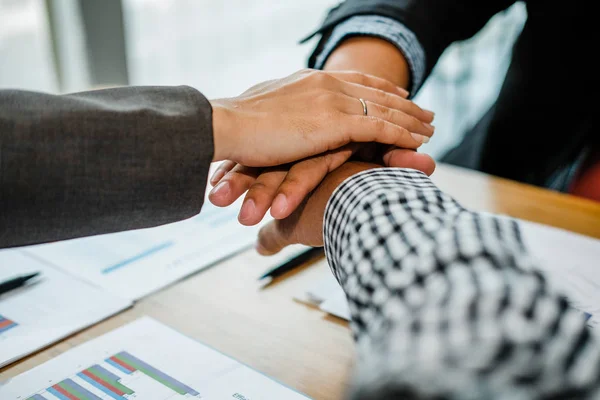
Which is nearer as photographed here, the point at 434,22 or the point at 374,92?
the point at 374,92

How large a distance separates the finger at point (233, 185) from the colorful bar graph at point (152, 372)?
0.67 feet

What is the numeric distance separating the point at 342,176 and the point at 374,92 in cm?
16

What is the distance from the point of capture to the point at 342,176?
0.75 metres

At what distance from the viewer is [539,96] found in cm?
134

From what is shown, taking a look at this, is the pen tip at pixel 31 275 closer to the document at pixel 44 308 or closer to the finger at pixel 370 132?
the document at pixel 44 308

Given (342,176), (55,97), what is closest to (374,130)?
(342,176)

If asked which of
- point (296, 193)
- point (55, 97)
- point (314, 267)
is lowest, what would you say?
point (314, 267)

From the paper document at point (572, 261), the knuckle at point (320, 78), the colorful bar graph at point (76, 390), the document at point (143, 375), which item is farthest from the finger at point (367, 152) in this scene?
the colorful bar graph at point (76, 390)

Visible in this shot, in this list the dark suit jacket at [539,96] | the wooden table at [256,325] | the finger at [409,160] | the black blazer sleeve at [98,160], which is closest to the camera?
the black blazer sleeve at [98,160]

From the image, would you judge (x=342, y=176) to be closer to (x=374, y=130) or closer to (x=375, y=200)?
(x=374, y=130)

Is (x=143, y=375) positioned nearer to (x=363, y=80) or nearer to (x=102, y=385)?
(x=102, y=385)

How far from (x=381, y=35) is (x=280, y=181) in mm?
392

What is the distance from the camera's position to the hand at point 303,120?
682 millimetres

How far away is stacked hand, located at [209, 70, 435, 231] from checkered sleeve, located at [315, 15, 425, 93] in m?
0.22
